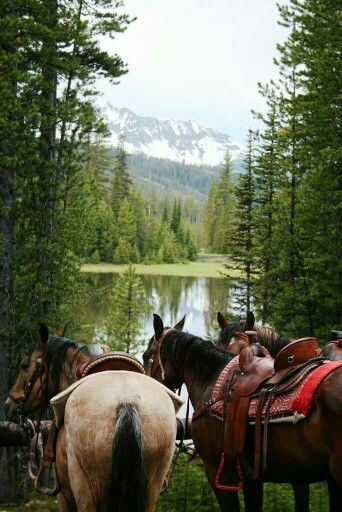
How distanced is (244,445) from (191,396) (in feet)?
3.49

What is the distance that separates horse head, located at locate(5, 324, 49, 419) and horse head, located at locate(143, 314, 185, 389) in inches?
48.0

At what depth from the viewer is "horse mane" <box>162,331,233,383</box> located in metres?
Result: 5.64

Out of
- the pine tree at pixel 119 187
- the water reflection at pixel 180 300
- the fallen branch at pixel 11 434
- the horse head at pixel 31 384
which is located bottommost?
the water reflection at pixel 180 300

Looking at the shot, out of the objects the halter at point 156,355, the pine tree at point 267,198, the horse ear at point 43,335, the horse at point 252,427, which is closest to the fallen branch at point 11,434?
the horse ear at point 43,335

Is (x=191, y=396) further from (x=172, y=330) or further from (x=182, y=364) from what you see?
(x=172, y=330)

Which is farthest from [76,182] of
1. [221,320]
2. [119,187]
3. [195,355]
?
[119,187]

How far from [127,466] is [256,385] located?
1.56 m

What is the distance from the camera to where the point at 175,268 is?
103 metres

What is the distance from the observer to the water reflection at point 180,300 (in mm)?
48450

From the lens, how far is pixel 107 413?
3678mm

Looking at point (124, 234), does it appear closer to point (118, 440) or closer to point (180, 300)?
point (180, 300)

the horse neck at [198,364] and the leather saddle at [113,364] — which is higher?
the leather saddle at [113,364]

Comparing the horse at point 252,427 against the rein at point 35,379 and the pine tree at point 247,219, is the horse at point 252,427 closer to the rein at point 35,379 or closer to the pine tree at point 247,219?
the rein at point 35,379

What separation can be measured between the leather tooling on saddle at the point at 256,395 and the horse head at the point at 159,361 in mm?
941
